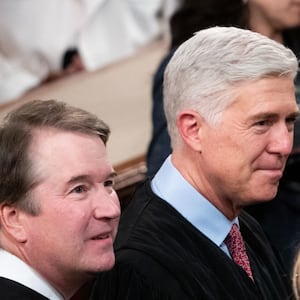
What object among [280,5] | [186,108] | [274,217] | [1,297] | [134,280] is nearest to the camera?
[1,297]

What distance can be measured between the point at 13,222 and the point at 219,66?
54cm

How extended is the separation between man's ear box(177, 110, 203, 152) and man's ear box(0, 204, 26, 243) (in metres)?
0.45

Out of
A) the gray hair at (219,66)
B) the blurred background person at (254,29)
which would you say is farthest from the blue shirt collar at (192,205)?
the blurred background person at (254,29)

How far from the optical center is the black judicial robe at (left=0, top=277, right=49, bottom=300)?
81.0 inches

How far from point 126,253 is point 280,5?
4.18 ft

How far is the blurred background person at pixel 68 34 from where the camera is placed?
4797 mm

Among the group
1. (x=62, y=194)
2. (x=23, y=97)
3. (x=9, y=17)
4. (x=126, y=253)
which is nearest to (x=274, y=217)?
(x=126, y=253)

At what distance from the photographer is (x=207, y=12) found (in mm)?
3324

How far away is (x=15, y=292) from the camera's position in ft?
6.77

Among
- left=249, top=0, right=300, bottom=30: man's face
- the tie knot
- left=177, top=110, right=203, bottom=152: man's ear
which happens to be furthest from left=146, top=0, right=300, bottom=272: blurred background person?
left=177, top=110, right=203, bottom=152: man's ear

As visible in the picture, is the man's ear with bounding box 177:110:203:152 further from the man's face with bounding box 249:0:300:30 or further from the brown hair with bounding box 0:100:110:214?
the man's face with bounding box 249:0:300:30

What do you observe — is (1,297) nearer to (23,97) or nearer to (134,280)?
(134,280)

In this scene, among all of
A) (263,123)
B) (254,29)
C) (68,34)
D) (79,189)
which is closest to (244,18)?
(254,29)

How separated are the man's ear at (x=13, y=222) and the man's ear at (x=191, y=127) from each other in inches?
17.8
